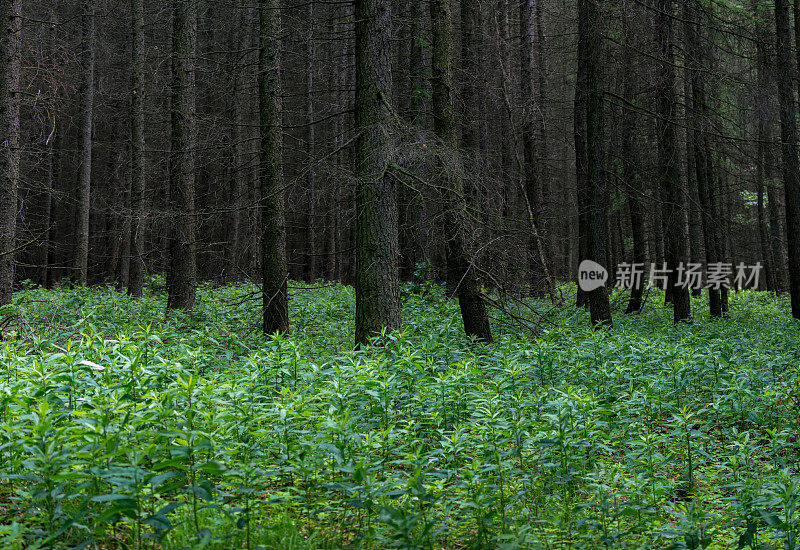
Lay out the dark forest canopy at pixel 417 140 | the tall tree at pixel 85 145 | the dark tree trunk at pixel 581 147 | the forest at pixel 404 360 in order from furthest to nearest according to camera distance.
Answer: the tall tree at pixel 85 145, the dark tree trunk at pixel 581 147, the dark forest canopy at pixel 417 140, the forest at pixel 404 360

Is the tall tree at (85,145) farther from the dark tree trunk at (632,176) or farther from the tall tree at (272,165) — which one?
the dark tree trunk at (632,176)

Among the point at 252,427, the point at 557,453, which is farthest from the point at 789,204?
the point at 252,427

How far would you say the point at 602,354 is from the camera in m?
8.38

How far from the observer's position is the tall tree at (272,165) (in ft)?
33.3

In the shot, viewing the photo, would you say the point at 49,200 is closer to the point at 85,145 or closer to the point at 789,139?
the point at 85,145

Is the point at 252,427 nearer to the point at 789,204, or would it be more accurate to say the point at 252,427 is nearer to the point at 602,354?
the point at 602,354

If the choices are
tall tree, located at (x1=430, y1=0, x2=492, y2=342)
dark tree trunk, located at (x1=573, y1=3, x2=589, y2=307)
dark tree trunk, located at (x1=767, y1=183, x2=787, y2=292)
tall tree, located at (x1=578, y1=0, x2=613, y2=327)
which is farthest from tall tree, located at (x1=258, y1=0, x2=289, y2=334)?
dark tree trunk, located at (x1=767, y1=183, x2=787, y2=292)

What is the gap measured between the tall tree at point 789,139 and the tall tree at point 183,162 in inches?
527

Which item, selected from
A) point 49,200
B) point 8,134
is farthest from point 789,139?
point 49,200

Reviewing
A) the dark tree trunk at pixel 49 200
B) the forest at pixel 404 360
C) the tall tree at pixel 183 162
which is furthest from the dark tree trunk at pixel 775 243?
the dark tree trunk at pixel 49 200

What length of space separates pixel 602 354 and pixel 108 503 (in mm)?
6637

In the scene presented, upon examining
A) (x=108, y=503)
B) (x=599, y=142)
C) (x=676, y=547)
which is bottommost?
(x=676, y=547)

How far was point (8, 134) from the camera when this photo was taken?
9016 mm

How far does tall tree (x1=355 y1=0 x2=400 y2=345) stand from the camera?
27.0 ft
